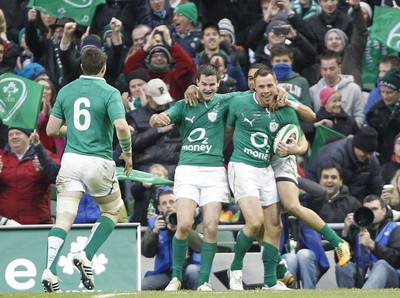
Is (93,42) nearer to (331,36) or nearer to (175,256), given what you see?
(331,36)

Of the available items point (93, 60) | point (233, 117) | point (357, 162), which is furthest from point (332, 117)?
point (93, 60)

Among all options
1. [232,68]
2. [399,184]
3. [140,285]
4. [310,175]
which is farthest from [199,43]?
[140,285]

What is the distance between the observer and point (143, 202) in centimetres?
1569

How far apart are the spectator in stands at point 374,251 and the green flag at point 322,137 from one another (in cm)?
237

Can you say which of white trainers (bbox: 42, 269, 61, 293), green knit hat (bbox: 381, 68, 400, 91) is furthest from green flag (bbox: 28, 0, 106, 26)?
white trainers (bbox: 42, 269, 61, 293)

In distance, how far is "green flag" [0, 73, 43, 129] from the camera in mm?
15766

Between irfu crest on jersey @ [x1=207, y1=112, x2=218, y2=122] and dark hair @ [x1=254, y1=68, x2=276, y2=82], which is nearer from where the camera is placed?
dark hair @ [x1=254, y1=68, x2=276, y2=82]

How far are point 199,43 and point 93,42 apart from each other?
1765 mm

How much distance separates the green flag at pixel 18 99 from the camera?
15.8 m

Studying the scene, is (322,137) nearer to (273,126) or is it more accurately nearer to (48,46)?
(273,126)

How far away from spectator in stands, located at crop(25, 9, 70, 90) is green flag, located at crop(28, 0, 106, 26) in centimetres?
40

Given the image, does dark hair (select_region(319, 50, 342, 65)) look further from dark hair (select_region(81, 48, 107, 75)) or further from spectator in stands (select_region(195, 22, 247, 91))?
dark hair (select_region(81, 48, 107, 75))

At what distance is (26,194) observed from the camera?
15344 millimetres

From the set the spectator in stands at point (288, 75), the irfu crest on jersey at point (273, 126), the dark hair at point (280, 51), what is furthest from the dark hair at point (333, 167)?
the irfu crest on jersey at point (273, 126)
